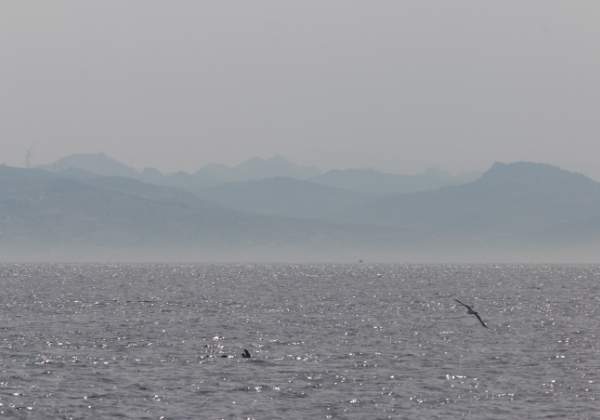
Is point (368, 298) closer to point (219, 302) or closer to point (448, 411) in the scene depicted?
point (219, 302)

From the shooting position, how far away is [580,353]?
9894cm

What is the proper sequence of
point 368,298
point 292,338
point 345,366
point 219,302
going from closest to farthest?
point 345,366
point 292,338
point 219,302
point 368,298

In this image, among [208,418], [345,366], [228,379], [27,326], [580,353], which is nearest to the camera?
[208,418]

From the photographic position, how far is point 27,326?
401ft

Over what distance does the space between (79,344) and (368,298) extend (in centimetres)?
9654

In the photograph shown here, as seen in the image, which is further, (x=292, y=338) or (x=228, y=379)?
(x=292, y=338)

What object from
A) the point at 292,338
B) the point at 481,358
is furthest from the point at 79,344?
the point at 481,358

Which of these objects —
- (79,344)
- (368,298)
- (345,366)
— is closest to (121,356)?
(79,344)

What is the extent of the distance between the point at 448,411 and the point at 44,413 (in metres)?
23.0

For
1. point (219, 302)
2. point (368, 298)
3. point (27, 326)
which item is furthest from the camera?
point (368, 298)

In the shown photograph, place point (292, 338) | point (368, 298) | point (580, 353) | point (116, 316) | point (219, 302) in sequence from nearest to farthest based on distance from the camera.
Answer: point (580, 353) < point (292, 338) < point (116, 316) < point (219, 302) < point (368, 298)

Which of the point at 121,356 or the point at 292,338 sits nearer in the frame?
the point at 121,356

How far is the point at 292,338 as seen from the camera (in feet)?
359

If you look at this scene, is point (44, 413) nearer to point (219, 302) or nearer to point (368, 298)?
point (219, 302)
